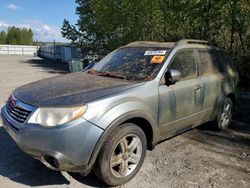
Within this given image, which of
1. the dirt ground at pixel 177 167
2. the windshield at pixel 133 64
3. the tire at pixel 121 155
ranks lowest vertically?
the dirt ground at pixel 177 167

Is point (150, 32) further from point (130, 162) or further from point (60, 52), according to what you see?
point (60, 52)

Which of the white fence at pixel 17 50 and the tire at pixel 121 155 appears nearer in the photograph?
the tire at pixel 121 155

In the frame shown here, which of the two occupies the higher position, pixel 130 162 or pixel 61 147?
pixel 61 147

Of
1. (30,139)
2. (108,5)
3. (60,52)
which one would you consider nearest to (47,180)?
(30,139)

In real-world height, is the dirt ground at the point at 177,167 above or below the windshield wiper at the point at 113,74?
below

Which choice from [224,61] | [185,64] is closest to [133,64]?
[185,64]

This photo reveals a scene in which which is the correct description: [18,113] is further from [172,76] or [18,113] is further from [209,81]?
[209,81]

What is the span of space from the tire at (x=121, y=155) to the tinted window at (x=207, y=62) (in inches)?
75.5

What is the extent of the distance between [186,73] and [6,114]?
2.70 m

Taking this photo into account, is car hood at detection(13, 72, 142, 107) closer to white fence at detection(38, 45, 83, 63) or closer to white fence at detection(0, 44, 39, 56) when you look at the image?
white fence at detection(38, 45, 83, 63)

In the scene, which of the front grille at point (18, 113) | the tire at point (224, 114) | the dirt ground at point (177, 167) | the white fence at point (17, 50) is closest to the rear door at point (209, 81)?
the tire at point (224, 114)

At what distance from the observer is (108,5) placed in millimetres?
13969

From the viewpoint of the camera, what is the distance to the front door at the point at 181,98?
422 centimetres

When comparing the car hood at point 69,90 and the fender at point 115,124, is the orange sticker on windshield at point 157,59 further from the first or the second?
the fender at point 115,124
